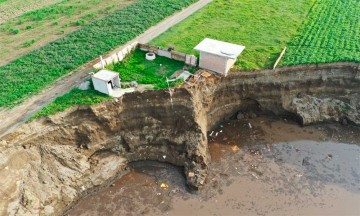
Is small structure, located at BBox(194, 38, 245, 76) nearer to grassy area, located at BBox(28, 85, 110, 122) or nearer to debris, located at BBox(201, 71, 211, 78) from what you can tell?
debris, located at BBox(201, 71, 211, 78)

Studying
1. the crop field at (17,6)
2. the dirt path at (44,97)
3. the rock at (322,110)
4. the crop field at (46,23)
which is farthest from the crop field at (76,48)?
the rock at (322,110)

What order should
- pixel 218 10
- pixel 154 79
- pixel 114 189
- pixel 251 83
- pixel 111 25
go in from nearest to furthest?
pixel 114 189, pixel 154 79, pixel 251 83, pixel 111 25, pixel 218 10

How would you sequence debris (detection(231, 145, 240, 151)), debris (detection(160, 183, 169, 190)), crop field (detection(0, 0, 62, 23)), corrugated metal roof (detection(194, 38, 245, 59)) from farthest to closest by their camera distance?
crop field (detection(0, 0, 62, 23)), debris (detection(231, 145, 240, 151)), corrugated metal roof (detection(194, 38, 245, 59)), debris (detection(160, 183, 169, 190))

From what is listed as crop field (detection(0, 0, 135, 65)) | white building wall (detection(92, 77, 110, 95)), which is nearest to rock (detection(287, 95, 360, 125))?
white building wall (detection(92, 77, 110, 95))

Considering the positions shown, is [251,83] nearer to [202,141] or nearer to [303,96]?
[303,96]

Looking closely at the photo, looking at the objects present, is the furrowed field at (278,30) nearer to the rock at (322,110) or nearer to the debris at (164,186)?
the rock at (322,110)

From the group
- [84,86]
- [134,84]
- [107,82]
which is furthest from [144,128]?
[84,86]

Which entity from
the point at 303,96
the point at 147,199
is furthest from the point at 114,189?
the point at 303,96
